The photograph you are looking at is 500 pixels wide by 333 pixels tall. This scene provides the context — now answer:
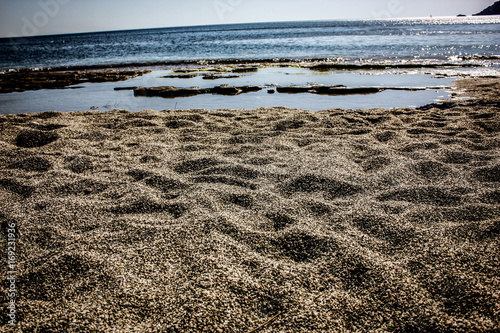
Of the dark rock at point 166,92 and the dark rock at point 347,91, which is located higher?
the dark rock at point 166,92

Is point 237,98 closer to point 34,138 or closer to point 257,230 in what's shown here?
point 34,138

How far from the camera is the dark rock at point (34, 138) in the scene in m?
4.21

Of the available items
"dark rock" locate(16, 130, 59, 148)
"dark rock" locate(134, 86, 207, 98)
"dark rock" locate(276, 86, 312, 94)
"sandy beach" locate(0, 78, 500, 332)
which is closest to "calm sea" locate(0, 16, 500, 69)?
"dark rock" locate(276, 86, 312, 94)

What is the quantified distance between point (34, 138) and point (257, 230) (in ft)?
12.9

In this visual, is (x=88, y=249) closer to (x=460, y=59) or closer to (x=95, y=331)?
(x=95, y=331)

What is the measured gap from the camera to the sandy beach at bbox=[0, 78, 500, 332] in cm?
161

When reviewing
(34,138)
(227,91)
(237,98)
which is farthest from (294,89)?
(34,138)

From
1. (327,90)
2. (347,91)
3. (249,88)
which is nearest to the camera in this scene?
(347,91)

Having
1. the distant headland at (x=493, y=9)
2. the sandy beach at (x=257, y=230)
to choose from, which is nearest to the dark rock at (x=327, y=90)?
the sandy beach at (x=257, y=230)

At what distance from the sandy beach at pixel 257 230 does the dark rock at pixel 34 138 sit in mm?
26

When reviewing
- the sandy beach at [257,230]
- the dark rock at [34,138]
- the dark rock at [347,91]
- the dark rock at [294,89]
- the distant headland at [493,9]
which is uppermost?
the distant headland at [493,9]

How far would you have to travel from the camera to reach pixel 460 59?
14.5 m

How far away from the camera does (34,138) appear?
432 cm

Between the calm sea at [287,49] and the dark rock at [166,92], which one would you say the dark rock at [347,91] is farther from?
the calm sea at [287,49]
